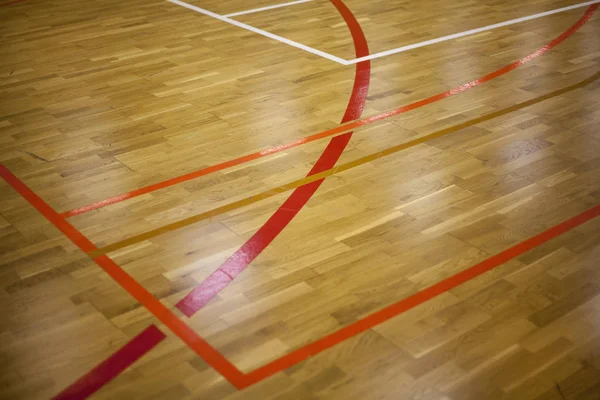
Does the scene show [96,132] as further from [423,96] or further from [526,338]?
[526,338]

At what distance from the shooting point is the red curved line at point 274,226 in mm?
2908

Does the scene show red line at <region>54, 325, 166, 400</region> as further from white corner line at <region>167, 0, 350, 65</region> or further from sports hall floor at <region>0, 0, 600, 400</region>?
white corner line at <region>167, 0, 350, 65</region>

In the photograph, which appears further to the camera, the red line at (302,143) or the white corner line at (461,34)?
the white corner line at (461,34)

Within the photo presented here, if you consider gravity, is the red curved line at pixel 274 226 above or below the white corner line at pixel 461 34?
below

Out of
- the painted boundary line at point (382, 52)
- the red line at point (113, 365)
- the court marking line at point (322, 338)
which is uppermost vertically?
the painted boundary line at point (382, 52)

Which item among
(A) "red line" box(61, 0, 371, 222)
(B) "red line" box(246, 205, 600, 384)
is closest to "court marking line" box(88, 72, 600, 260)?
(A) "red line" box(61, 0, 371, 222)

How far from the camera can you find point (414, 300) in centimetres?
286

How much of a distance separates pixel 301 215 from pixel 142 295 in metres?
0.83

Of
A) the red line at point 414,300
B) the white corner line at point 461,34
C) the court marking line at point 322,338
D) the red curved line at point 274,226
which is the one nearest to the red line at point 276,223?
the red curved line at point 274,226

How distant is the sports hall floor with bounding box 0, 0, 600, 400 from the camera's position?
2.56 m

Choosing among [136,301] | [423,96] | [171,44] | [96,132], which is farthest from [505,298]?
[171,44]

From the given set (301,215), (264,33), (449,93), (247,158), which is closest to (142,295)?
(301,215)

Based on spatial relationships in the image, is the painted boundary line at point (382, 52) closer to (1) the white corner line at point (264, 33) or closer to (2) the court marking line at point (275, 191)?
(1) the white corner line at point (264, 33)

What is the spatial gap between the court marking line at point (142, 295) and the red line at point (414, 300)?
101mm
